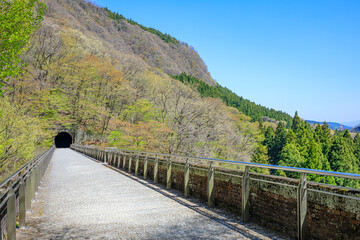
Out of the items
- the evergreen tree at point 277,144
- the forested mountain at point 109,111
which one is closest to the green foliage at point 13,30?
the forested mountain at point 109,111

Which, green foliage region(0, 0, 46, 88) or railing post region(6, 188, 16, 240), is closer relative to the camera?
railing post region(6, 188, 16, 240)

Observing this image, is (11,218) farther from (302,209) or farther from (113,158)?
(113,158)

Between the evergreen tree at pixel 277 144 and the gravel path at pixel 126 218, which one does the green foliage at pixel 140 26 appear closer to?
the evergreen tree at pixel 277 144

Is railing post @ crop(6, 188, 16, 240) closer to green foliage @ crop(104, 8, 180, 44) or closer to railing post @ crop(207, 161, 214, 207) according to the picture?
railing post @ crop(207, 161, 214, 207)

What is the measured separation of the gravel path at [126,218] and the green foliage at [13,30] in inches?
313

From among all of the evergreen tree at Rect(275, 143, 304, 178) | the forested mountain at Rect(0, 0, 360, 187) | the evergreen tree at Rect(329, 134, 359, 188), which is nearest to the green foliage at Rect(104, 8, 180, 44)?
the forested mountain at Rect(0, 0, 360, 187)

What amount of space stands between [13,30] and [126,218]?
12739mm

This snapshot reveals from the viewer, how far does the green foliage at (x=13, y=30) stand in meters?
13.3

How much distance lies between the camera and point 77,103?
5200cm

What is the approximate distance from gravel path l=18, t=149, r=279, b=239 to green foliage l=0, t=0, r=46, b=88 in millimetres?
7953

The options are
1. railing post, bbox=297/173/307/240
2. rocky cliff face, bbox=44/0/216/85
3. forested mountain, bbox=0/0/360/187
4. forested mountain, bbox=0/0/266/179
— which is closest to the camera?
railing post, bbox=297/173/307/240

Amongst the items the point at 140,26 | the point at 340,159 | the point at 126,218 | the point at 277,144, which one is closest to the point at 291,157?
the point at 340,159

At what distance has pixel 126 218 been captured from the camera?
6078mm

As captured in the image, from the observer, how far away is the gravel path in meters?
4.96
